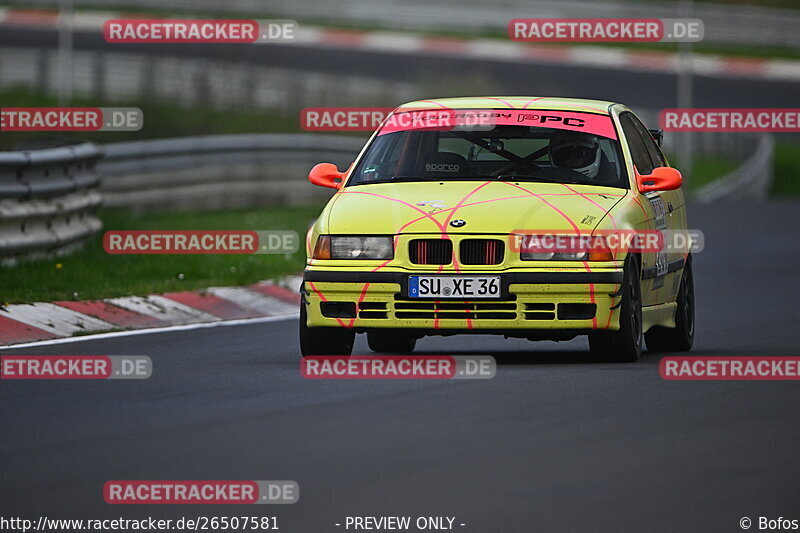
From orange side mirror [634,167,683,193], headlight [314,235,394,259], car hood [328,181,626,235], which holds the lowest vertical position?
headlight [314,235,394,259]

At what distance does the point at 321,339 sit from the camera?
10844 mm

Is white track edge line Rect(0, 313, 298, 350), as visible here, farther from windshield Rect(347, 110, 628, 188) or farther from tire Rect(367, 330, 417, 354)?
windshield Rect(347, 110, 628, 188)

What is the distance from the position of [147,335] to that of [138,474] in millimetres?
5248

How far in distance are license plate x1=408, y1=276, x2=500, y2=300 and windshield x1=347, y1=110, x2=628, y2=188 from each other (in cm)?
106

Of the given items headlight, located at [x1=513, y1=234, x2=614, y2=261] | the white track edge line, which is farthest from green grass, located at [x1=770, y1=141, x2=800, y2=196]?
headlight, located at [x1=513, y1=234, x2=614, y2=261]

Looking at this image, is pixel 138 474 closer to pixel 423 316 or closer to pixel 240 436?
pixel 240 436

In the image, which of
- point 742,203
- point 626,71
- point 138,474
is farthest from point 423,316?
point 626,71

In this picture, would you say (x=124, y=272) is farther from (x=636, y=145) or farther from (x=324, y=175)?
(x=636, y=145)

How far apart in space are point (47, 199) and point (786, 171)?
2426 centimetres

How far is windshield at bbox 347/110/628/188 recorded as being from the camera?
11.3m

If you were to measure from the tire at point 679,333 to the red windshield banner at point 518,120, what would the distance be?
1.22m

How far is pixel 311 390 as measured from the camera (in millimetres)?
9617

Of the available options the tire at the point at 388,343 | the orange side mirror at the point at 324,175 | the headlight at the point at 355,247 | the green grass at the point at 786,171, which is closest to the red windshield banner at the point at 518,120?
the orange side mirror at the point at 324,175

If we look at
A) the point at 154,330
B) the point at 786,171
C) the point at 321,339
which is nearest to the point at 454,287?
the point at 321,339
